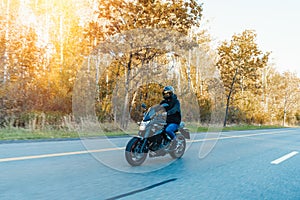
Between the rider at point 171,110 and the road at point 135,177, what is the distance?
2.50 ft

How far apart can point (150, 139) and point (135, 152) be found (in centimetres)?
40

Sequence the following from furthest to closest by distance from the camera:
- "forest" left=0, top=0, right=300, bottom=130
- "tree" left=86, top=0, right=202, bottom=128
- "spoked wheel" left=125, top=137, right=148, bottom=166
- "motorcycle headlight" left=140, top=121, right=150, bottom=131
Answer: "tree" left=86, top=0, right=202, bottom=128, "forest" left=0, top=0, right=300, bottom=130, "motorcycle headlight" left=140, top=121, right=150, bottom=131, "spoked wheel" left=125, top=137, right=148, bottom=166

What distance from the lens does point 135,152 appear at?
246 inches

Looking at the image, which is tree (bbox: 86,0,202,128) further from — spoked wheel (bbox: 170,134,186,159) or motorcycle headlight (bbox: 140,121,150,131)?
motorcycle headlight (bbox: 140,121,150,131)

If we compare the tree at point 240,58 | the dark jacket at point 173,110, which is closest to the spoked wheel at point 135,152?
the dark jacket at point 173,110

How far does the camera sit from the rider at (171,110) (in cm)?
661

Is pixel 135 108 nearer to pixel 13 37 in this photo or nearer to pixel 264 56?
pixel 13 37

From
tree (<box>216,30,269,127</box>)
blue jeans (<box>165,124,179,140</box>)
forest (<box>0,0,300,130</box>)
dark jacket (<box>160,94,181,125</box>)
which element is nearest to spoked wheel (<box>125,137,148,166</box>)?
blue jeans (<box>165,124,179,140</box>)

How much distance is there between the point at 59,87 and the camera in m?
20.3

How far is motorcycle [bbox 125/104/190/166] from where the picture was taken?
616 cm


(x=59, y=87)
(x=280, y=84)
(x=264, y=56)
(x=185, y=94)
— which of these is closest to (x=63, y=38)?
(x=59, y=87)

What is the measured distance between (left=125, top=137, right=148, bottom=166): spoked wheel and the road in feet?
0.45

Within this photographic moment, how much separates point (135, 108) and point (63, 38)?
1374 cm

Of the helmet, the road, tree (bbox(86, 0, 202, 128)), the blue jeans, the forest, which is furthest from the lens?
tree (bbox(86, 0, 202, 128))
